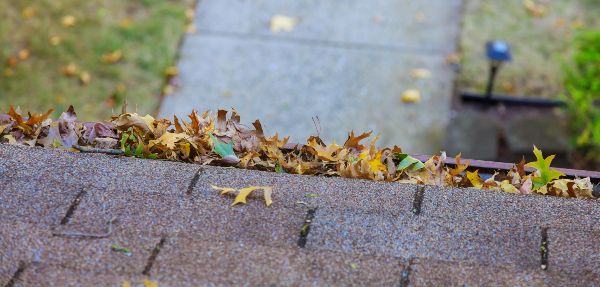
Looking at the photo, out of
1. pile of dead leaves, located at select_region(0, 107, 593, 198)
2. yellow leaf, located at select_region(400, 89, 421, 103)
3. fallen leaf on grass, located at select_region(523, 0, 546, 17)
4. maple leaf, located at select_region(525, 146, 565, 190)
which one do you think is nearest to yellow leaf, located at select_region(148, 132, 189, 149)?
pile of dead leaves, located at select_region(0, 107, 593, 198)

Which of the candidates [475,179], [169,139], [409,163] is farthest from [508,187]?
[169,139]

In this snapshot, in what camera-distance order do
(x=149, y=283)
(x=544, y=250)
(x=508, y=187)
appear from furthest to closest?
(x=508, y=187) → (x=544, y=250) → (x=149, y=283)

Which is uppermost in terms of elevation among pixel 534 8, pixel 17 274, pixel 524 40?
pixel 534 8

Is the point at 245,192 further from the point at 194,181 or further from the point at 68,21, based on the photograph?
the point at 68,21

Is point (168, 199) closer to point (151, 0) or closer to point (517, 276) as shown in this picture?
point (517, 276)

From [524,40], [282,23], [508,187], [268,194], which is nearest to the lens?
[268,194]

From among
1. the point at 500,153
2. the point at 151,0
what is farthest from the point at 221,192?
the point at 151,0

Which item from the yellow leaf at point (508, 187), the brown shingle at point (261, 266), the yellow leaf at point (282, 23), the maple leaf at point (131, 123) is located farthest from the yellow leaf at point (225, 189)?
the yellow leaf at point (282, 23)
